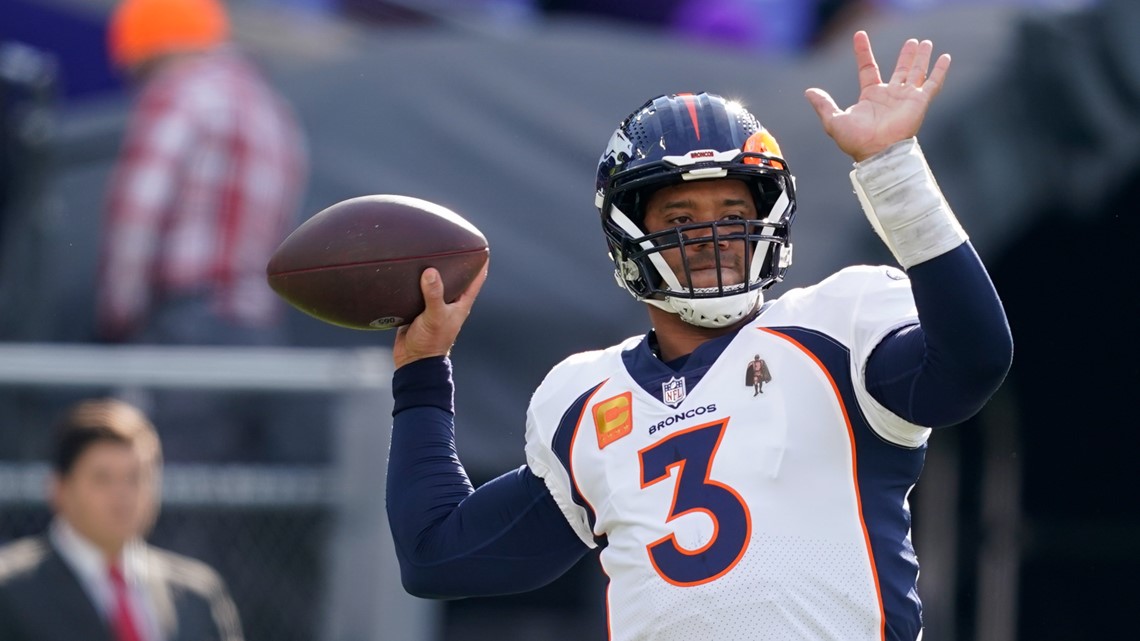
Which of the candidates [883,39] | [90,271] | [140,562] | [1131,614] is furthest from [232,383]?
[1131,614]

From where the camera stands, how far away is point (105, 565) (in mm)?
5488

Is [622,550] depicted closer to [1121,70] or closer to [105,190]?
[1121,70]

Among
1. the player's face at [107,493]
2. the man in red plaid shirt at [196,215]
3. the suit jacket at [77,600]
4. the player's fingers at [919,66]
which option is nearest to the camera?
the player's fingers at [919,66]

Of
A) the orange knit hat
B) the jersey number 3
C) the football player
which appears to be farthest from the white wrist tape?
the orange knit hat

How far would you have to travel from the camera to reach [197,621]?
17.9ft

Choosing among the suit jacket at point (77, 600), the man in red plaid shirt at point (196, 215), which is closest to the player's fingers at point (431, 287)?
the suit jacket at point (77, 600)

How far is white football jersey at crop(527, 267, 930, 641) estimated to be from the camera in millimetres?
2863

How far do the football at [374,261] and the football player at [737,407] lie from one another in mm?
44

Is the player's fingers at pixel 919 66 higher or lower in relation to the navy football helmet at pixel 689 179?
higher

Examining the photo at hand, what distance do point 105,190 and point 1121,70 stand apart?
12.9 feet

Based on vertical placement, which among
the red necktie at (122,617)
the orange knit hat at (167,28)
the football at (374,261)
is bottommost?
the red necktie at (122,617)

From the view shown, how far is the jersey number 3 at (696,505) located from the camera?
2893mm

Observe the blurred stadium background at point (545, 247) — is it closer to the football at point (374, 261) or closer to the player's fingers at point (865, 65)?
the football at point (374, 261)

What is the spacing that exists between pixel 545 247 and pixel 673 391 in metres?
4.37
